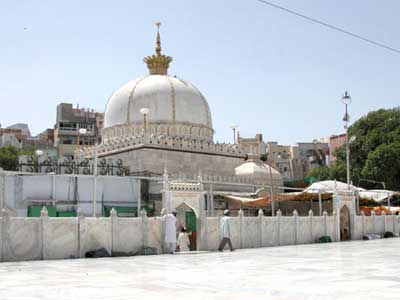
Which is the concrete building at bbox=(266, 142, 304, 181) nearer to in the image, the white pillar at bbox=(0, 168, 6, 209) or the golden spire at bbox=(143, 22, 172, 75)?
the golden spire at bbox=(143, 22, 172, 75)

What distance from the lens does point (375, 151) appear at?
45.1 m

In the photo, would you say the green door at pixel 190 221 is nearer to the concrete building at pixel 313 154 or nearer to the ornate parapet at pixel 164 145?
the ornate parapet at pixel 164 145

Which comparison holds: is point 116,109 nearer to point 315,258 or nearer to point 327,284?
point 315,258

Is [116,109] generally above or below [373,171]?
above

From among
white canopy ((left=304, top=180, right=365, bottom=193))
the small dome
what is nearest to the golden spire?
the small dome

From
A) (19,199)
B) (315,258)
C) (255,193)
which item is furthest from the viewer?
(255,193)

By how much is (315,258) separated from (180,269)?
4.44m

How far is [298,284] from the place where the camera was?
9781 mm

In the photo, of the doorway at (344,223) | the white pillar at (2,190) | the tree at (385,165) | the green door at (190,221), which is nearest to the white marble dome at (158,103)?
the doorway at (344,223)

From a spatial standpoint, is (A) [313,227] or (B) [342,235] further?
(B) [342,235]

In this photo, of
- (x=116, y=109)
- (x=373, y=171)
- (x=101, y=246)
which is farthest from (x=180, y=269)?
(x=373, y=171)

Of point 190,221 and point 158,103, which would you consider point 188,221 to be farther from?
point 158,103

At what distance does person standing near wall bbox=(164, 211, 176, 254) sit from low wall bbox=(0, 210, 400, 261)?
255 millimetres

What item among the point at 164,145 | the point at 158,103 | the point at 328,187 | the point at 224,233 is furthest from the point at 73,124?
the point at 224,233
